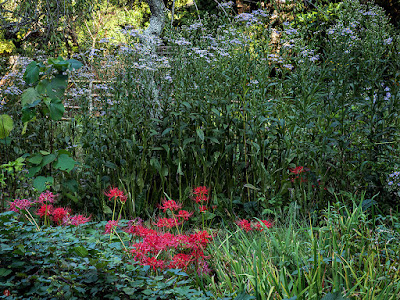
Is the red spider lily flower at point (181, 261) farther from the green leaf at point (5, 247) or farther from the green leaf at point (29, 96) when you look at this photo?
the green leaf at point (29, 96)

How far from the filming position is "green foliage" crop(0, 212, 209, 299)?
184 cm

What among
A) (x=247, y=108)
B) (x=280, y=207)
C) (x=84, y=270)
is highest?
(x=247, y=108)

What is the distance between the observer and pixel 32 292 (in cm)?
184

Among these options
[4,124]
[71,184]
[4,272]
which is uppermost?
[4,124]

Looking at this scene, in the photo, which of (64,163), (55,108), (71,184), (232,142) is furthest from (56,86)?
(232,142)

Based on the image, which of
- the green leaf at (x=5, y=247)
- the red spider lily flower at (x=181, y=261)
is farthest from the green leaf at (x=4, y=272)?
the red spider lily flower at (x=181, y=261)

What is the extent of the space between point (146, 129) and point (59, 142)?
936mm

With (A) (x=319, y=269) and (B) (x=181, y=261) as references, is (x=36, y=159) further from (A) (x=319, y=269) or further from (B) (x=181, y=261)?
(A) (x=319, y=269)

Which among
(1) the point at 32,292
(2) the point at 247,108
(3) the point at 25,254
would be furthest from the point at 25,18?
(1) the point at 32,292

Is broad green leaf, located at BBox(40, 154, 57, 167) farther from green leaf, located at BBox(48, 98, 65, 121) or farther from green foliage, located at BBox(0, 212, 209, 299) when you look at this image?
green foliage, located at BBox(0, 212, 209, 299)

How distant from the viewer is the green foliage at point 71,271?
184 cm

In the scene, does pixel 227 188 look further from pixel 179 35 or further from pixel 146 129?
pixel 179 35

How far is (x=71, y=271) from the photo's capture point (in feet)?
6.68

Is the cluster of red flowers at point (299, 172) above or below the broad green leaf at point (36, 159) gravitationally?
below
